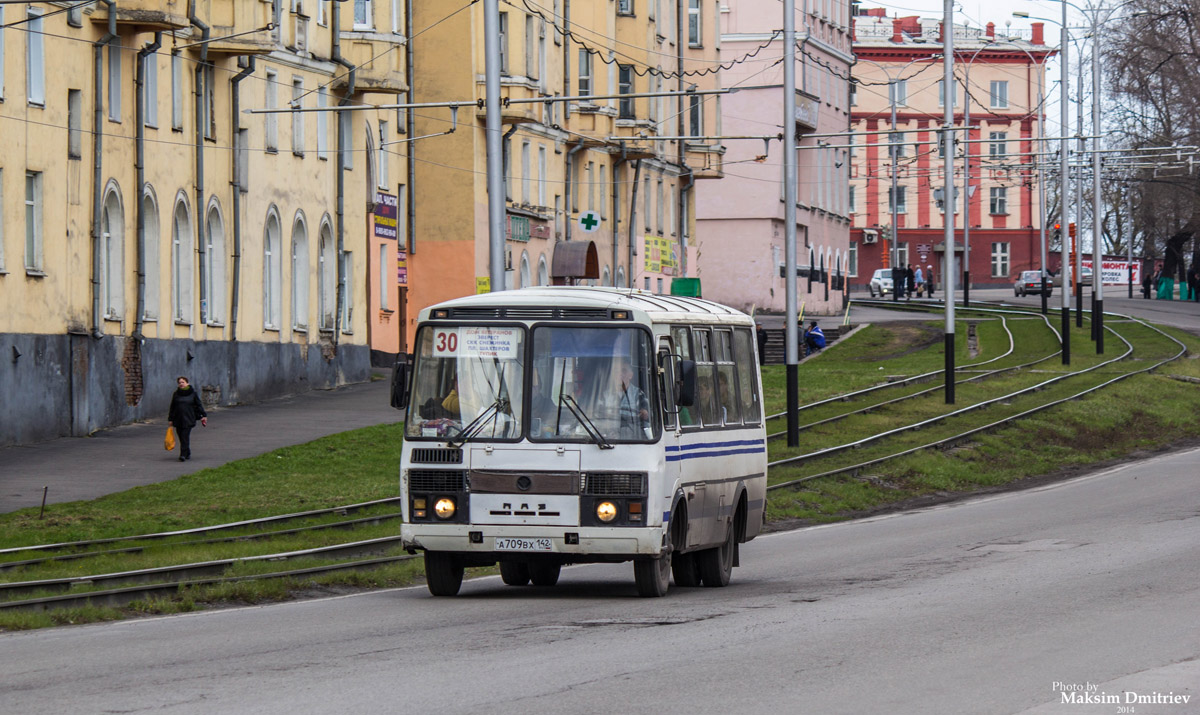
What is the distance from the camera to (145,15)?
35.6 meters

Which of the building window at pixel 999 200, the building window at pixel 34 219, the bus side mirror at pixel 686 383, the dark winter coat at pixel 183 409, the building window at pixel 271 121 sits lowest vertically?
the dark winter coat at pixel 183 409

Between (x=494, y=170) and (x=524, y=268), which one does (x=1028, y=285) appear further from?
(x=494, y=170)

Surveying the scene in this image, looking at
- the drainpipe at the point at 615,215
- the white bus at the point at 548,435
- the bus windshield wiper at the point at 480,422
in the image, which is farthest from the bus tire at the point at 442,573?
the drainpipe at the point at 615,215

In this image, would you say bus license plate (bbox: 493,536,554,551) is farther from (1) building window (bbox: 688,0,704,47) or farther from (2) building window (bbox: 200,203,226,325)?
(1) building window (bbox: 688,0,704,47)

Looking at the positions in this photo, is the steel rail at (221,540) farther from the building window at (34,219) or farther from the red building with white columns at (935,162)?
the red building with white columns at (935,162)

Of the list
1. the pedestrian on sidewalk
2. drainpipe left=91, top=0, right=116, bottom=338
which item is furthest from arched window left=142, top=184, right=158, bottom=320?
the pedestrian on sidewalk

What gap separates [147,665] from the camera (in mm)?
11891

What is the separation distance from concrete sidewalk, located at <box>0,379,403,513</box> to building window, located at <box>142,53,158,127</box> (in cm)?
582

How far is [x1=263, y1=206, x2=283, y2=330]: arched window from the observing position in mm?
43125

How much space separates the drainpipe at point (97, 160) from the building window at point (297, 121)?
953 cm

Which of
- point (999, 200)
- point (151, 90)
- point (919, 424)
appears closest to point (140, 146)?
point (151, 90)

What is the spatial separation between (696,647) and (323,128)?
3524 cm

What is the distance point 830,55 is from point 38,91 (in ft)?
209

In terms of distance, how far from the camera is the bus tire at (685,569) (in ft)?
57.7
